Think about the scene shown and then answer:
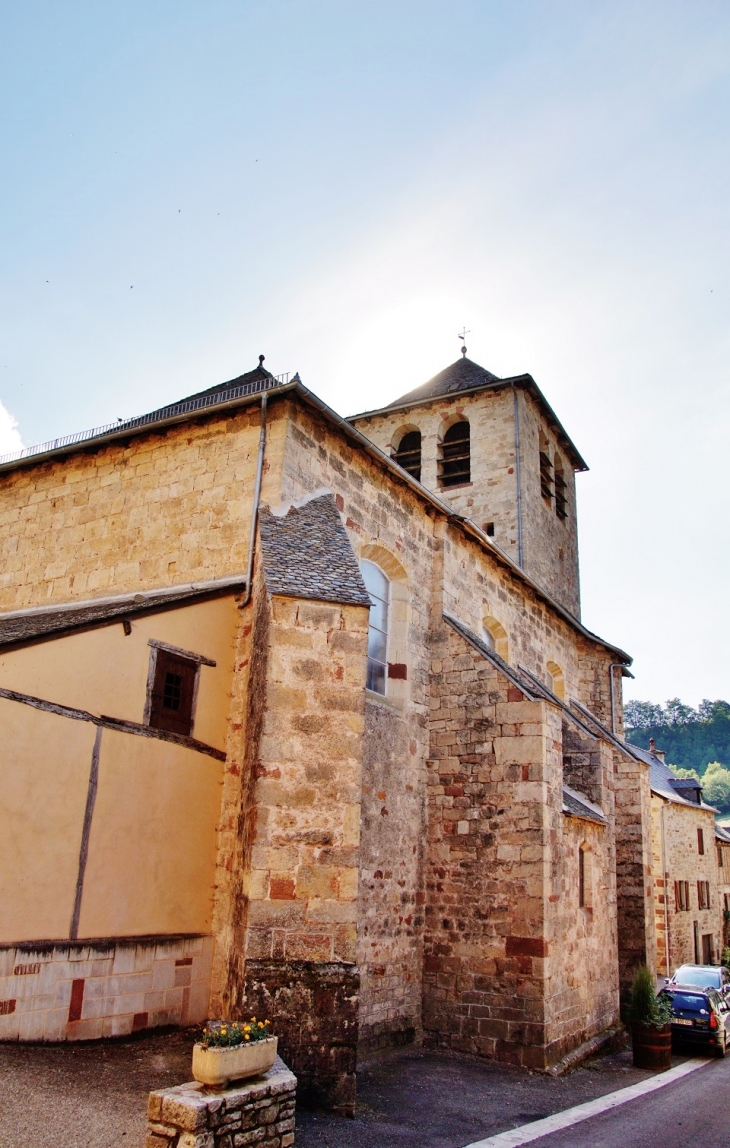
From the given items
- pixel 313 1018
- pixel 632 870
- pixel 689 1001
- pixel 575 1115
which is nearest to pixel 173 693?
pixel 313 1018

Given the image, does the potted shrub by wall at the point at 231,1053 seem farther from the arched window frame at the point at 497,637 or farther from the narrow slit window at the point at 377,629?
the arched window frame at the point at 497,637

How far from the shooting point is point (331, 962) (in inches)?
245

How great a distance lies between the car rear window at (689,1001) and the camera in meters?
12.8

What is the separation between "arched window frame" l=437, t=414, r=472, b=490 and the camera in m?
20.4

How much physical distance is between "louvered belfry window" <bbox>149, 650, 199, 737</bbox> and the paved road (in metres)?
4.65

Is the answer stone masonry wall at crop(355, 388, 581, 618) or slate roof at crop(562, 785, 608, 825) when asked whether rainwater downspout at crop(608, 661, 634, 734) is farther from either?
slate roof at crop(562, 785, 608, 825)

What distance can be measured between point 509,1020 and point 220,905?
147 inches

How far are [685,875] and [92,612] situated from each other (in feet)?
72.2

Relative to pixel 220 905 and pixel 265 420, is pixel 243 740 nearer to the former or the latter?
pixel 220 905

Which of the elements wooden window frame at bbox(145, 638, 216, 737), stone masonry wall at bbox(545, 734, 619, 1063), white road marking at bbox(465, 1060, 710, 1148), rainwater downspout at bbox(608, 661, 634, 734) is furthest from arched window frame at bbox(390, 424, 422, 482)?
white road marking at bbox(465, 1060, 710, 1148)

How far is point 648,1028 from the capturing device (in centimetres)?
1067

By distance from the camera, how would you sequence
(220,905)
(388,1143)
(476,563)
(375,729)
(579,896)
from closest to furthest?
(388,1143) → (220,905) → (375,729) → (579,896) → (476,563)

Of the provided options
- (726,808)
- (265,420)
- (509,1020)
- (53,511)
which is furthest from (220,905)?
(726,808)

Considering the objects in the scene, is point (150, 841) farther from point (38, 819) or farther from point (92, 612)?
point (92, 612)
